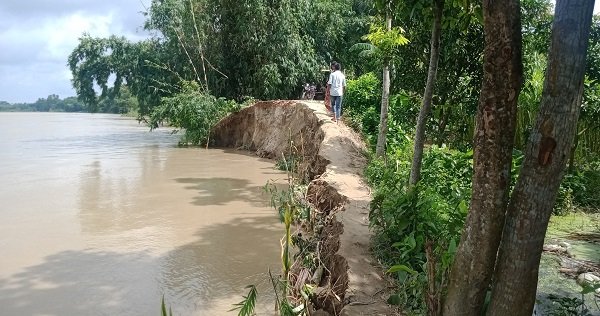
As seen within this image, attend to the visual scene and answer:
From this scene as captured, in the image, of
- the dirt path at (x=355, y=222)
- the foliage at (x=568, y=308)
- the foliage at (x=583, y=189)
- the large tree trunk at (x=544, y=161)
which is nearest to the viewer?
the large tree trunk at (x=544, y=161)

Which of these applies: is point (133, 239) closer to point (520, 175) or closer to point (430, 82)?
point (430, 82)

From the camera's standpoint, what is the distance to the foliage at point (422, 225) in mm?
3614

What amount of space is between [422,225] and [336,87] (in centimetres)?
841

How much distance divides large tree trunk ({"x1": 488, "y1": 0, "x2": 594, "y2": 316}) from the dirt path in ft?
4.36

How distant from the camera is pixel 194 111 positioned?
18.1 m

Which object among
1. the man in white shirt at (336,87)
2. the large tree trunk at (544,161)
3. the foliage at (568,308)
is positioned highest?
the man in white shirt at (336,87)

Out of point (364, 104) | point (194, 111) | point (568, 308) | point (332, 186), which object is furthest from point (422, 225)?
point (194, 111)

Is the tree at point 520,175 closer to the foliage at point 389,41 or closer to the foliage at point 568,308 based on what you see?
the foliage at point 568,308

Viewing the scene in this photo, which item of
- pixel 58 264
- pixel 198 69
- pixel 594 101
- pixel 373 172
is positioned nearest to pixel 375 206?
pixel 373 172

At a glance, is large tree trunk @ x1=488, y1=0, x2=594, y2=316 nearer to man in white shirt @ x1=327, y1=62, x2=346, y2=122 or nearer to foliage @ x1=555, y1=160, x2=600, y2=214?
foliage @ x1=555, y1=160, x2=600, y2=214

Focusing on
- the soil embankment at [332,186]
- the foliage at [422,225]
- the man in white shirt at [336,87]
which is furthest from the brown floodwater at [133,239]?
the man in white shirt at [336,87]

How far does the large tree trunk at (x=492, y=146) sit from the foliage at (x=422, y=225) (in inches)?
16.5

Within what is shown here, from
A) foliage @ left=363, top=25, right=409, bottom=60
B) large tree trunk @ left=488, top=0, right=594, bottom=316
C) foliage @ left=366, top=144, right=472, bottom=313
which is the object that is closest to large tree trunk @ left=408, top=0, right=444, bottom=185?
foliage @ left=366, top=144, right=472, bottom=313

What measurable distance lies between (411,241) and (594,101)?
533 cm
